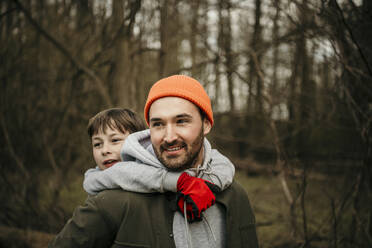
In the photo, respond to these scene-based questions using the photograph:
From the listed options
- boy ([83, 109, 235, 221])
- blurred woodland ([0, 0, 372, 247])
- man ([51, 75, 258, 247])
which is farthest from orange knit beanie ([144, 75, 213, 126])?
blurred woodland ([0, 0, 372, 247])

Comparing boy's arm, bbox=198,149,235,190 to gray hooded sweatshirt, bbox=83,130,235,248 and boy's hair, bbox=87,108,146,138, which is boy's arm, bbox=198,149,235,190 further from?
boy's hair, bbox=87,108,146,138

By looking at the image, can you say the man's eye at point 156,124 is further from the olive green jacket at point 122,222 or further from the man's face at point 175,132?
the olive green jacket at point 122,222

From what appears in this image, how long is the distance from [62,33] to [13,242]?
355 centimetres

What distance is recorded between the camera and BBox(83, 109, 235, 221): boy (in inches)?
66.1

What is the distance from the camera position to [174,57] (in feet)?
25.6

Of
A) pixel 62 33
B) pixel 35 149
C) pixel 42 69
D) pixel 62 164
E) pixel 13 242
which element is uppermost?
pixel 62 33

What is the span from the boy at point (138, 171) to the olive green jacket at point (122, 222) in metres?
0.07

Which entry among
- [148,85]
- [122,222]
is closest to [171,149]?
[122,222]

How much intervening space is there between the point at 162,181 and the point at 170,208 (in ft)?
0.56

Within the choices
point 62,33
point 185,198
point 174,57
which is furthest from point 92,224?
point 174,57

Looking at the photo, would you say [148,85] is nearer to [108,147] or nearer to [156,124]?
[108,147]

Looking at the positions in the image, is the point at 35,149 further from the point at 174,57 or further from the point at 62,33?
the point at 174,57

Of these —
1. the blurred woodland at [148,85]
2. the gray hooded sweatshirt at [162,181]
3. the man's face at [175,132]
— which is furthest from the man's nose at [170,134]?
the blurred woodland at [148,85]

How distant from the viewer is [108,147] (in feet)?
7.19
